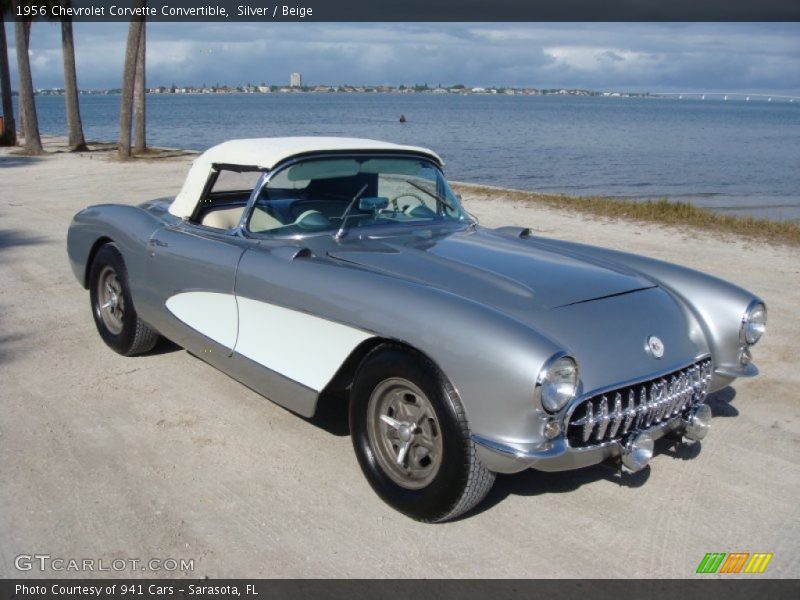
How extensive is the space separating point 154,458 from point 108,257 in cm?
197

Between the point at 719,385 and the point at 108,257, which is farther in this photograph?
the point at 108,257

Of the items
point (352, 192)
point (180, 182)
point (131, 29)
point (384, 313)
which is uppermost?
point (131, 29)

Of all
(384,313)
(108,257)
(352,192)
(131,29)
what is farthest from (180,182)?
(384,313)

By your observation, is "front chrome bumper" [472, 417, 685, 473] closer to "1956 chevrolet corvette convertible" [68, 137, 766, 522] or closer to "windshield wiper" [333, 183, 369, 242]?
"1956 chevrolet corvette convertible" [68, 137, 766, 522]

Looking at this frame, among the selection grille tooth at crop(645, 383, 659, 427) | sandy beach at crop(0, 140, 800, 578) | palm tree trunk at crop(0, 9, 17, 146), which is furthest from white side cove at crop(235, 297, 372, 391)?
palm tree trunk at crop(0, 9, 17, 146)

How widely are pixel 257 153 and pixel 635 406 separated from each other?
2.58 meters

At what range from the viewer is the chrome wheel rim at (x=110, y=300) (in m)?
5.38

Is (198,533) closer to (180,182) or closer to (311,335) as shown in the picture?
(311,335)

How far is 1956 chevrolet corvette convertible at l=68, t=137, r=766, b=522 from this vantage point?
3016 millimetres

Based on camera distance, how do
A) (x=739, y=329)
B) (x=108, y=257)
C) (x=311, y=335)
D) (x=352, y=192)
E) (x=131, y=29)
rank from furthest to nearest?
(x=131, y=29) → (x=108, y=257) → (x=352, y=192) → (x=739, y=329) → (x=311, y=335)

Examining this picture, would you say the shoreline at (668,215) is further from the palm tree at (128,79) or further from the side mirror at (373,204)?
the palm tree at (128,79)

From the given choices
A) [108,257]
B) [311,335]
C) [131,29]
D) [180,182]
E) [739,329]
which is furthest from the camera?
[131,29]

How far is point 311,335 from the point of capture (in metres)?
3.65
